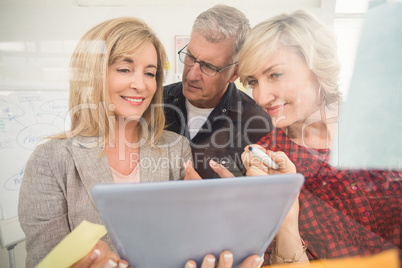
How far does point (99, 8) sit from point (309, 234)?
1024 mm

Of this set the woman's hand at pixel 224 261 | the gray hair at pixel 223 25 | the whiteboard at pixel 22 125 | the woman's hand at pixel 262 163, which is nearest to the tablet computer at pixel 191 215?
the woman's hand at pixel 224 261

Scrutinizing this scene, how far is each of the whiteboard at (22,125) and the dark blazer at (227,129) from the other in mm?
325

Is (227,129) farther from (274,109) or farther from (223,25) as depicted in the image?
(223,25)

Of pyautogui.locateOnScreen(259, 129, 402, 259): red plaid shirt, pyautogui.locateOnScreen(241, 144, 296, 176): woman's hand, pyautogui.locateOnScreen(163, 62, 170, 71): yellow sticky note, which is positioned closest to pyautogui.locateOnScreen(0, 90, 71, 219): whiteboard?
pyautogui.locateOnScreen(163, 62, 170, 71): yellow sticky note

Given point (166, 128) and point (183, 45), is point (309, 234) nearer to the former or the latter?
point (166, 128)

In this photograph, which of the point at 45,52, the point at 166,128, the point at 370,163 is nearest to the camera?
the point at 45,52

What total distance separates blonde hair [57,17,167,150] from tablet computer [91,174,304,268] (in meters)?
0.25

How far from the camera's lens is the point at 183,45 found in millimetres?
781

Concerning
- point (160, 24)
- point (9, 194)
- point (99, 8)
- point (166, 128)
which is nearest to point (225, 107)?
point (166, 128)

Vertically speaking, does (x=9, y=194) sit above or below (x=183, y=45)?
below

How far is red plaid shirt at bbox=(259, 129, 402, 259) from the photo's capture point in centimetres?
90

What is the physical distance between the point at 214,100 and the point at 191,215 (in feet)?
1.22

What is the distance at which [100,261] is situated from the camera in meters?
Answer: 0.71

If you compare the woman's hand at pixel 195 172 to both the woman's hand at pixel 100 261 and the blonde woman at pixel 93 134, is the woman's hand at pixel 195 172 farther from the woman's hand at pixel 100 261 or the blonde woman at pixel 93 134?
the woman's hand at pixel 100 261
